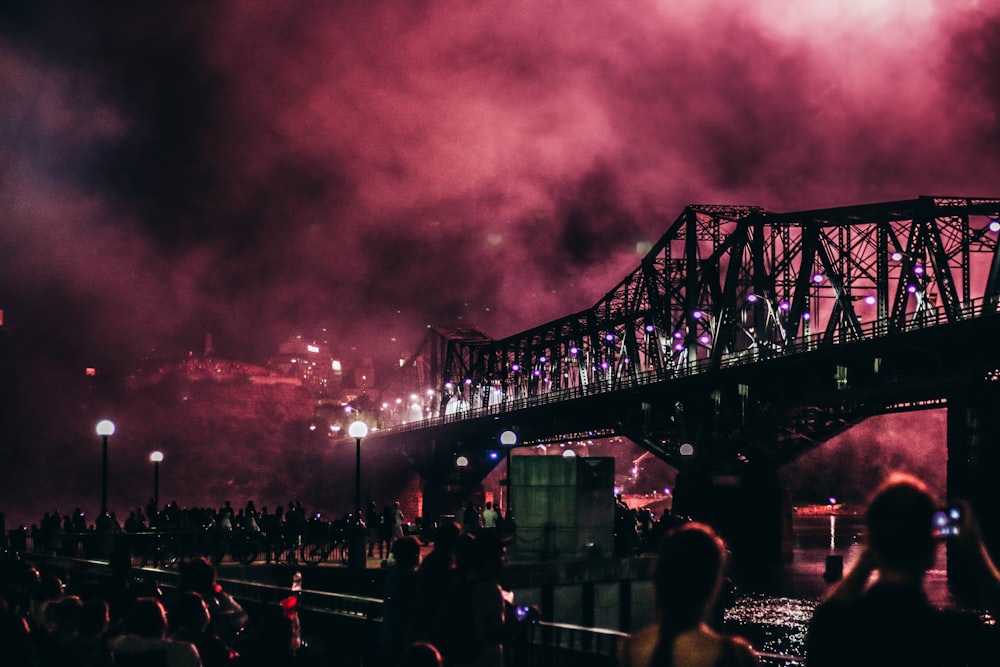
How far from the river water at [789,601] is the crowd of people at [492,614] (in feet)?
77.1

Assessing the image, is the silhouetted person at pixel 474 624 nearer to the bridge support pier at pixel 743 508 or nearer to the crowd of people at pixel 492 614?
the crowd of people at pixel 492 614

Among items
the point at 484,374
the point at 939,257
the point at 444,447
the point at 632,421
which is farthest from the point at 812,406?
the point at 484,374

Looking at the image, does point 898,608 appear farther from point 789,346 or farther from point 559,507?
point 789,346

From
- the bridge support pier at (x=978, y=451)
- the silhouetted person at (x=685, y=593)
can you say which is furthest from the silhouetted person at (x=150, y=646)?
the bridge support pier at (x=978, y=451)

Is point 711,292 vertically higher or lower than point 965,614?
higher

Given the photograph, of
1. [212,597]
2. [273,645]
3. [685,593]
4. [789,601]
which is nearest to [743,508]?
[789,601]

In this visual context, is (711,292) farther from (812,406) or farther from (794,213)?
(812,406)

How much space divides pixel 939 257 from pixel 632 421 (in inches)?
1106

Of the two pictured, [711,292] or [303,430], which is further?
[303,430]

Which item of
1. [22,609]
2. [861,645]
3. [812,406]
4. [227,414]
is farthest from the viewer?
[227,414]

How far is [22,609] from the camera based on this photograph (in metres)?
14.0

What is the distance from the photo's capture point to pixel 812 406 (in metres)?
69.3

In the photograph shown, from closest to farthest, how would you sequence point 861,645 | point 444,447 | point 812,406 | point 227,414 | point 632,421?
point 861,645, point 812,406, point 632,421, point 444,447, point 227,414

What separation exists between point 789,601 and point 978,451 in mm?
11948
